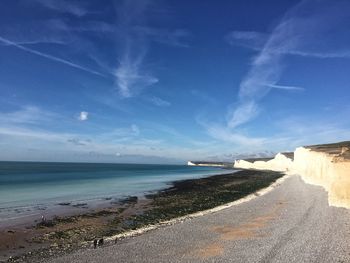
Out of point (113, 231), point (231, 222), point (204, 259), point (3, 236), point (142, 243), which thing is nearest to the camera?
point (204, 259)

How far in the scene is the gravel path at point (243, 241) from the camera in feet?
45.9

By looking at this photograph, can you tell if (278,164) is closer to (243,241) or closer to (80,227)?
(80,227)

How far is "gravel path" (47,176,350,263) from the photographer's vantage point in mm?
13984

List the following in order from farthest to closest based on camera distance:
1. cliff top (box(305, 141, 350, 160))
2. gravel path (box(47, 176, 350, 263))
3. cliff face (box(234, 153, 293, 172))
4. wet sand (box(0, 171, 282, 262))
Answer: cliff face (box(234, 153, 293, 172)) → cliff top (box(305, 141, 350, 160)) → wet sand (box(0, 171, 282, 262)) → gravel path (box(47, 176, 350, 263))

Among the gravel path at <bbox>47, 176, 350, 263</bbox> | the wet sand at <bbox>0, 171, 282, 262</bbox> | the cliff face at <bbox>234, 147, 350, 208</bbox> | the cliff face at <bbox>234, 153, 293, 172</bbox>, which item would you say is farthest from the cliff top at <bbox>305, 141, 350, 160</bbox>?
the cliff face at <bbox>234, 153, 293, 172</bbox>

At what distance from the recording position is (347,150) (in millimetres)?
28266

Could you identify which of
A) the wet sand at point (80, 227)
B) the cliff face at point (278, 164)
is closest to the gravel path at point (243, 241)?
the wet sand at point (80, 227)

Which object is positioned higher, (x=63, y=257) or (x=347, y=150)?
(x=347, y=150)

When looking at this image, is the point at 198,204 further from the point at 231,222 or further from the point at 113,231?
the point at 113,231

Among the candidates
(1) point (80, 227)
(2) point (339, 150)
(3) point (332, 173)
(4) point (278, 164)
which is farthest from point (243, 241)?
(4) point (278, 164)

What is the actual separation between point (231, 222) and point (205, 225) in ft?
5.70

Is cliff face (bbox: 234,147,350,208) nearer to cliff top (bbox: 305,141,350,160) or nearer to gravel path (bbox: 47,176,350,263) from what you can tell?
cliff top (bbox: 305,141,350,160)

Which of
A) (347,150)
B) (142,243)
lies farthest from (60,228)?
(347,150)

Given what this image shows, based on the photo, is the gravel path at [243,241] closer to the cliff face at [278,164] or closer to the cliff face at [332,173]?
the cliff face at [332,173]
